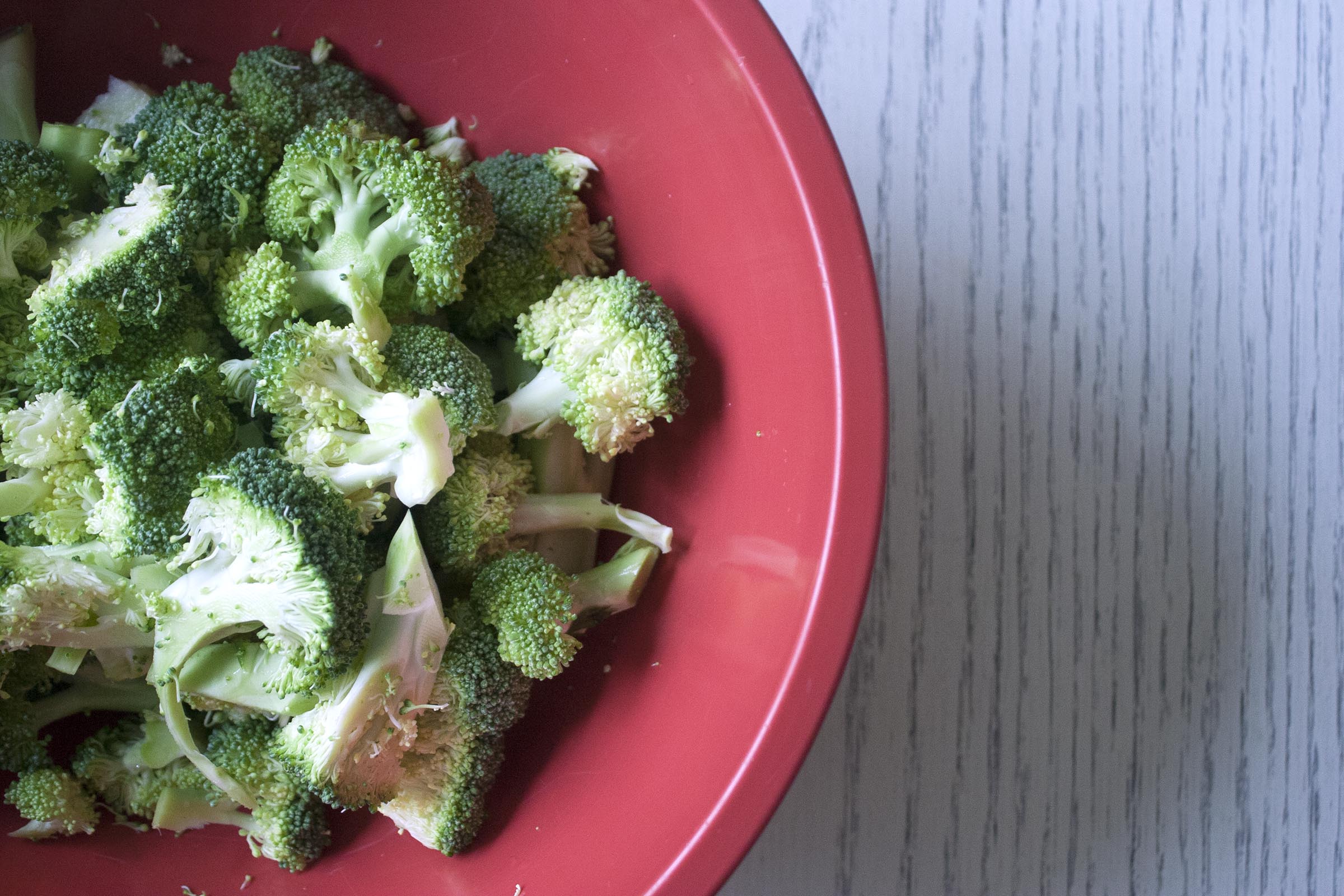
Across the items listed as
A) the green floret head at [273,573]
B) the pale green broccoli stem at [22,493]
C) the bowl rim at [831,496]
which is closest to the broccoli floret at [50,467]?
the pale green broccoli stem at [22,493]

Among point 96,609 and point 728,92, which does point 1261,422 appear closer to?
point 728,92

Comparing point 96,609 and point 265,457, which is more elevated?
point 265,457

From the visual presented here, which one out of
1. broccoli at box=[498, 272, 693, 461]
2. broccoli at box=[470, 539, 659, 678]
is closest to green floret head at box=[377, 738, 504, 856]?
broccoli at box=[470, 539, 659, 678]

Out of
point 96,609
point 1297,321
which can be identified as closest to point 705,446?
point 96,609

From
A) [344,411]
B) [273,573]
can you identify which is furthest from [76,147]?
[273,573]

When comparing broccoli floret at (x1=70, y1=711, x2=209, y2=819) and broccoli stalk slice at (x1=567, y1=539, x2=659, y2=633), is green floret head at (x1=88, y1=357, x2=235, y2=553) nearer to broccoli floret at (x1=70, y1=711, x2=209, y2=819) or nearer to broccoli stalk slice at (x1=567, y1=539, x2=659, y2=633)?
broccoli floret at (x1=70, y1=711, x2=209, y2=819)

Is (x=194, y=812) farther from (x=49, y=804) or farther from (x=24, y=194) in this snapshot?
(x=24, y=194)
